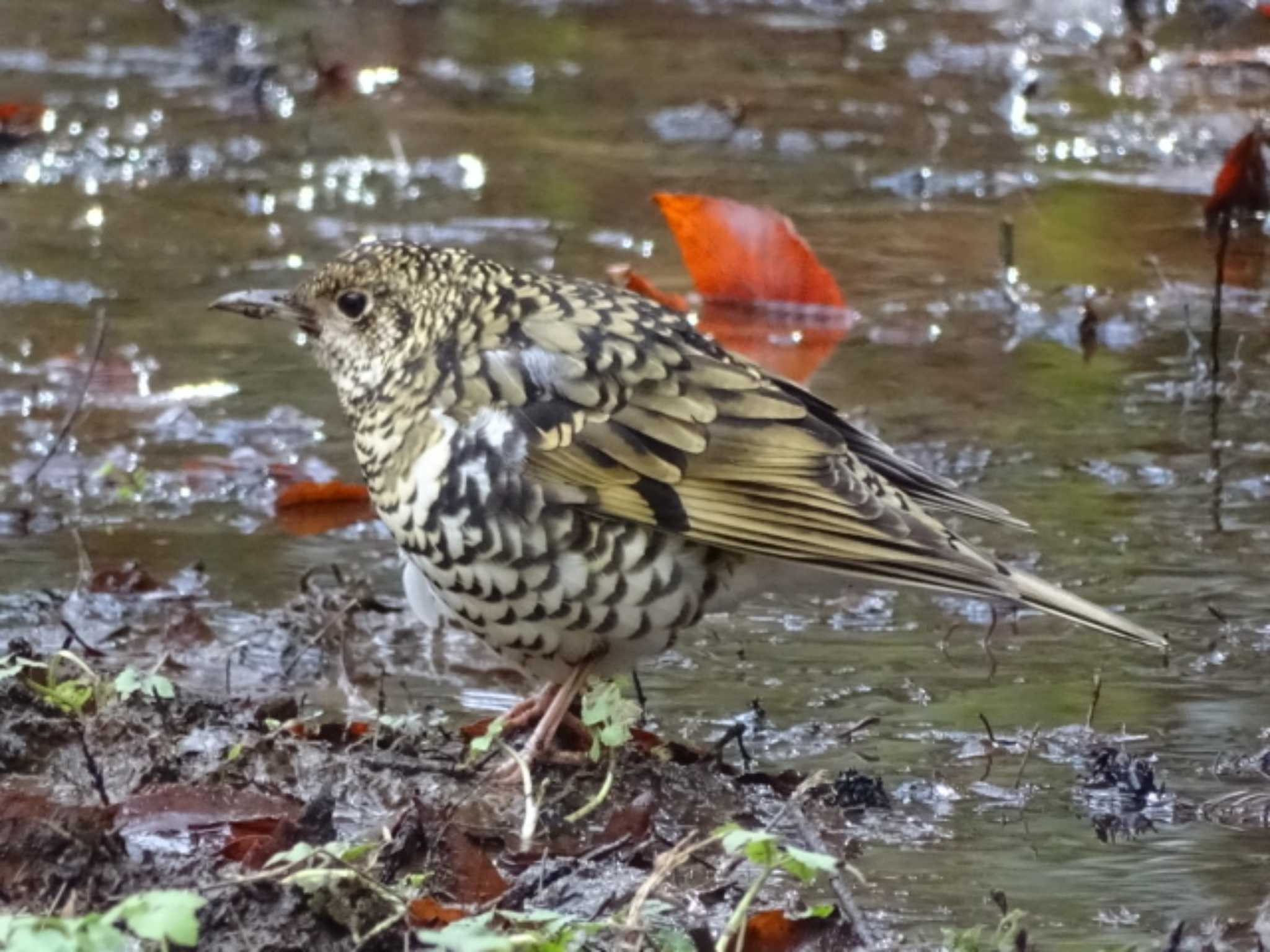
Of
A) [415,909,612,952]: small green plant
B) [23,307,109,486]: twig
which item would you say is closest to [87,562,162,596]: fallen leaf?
[23,307,109,486]: twig

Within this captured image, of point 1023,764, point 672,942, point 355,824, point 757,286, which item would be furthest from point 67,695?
point 757,286

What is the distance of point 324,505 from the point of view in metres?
6.11

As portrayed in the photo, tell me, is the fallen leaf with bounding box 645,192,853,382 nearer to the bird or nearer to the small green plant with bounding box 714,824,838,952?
the bird

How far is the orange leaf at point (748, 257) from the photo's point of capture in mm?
7262

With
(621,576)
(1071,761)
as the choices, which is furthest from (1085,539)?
(621,576)

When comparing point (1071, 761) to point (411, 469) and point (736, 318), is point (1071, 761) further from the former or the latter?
point (736, 318)

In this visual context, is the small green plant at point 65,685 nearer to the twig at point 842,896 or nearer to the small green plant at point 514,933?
the small green plant at point 514,933

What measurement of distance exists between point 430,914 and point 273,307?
189 centimetres

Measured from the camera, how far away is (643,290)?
6.98 meters

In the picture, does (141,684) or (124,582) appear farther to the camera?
(124,582)

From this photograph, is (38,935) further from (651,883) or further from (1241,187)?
(1241,187)

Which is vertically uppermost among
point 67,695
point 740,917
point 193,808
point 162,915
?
point 162,915

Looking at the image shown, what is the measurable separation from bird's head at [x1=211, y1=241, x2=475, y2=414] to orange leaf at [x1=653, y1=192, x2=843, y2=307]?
2.42 metres

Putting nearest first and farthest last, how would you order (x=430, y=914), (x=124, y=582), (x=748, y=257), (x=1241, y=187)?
1. (x=430, y=914)
2. (x=124, y=582)
3. (x=748, y=257)
4. (x=1241, y=187)
